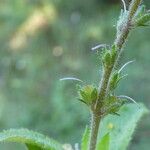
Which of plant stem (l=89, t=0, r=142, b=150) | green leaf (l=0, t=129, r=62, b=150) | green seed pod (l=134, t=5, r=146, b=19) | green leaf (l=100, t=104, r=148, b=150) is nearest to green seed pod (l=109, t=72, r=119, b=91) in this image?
plant stem (l=89, t=0, r=142, b=150)

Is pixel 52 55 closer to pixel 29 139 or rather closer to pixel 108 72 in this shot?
pixel 29 139

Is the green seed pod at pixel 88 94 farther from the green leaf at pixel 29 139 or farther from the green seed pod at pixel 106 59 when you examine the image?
the green leaf at pixel 29 139

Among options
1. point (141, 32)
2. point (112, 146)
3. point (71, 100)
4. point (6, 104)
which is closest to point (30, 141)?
point (112, 146)

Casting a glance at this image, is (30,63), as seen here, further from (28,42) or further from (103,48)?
(103,48)

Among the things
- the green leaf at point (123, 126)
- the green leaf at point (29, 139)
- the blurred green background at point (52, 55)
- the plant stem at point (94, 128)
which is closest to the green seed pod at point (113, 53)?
the plant stem at point (94, 128)

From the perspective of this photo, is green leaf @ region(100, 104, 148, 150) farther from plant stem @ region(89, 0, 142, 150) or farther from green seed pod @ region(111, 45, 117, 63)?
green seed pod @ region(111, 45, 117, 63)

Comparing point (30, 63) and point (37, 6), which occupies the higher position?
point (37, 6)
